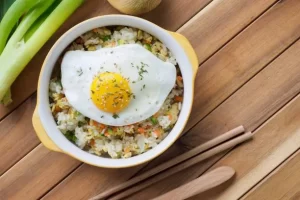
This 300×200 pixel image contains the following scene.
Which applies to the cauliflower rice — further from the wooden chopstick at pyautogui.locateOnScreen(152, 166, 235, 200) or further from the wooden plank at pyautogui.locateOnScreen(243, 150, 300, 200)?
the wooden plank at pyautogui.locateOnScreen(243, 150, 300, 200)

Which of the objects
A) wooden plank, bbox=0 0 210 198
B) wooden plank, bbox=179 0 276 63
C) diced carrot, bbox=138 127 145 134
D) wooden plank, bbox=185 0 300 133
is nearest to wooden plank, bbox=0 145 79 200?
wooden plank, bbox=0 0 210 198

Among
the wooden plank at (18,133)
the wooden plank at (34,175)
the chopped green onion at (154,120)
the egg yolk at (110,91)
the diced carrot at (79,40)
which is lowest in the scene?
the wooden plank at (34,175)

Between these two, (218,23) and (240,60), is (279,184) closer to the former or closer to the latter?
(240,60)

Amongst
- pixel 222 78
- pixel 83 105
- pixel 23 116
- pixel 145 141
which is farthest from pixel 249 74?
pixel 23 116

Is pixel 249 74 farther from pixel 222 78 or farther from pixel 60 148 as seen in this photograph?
pixel 60 148

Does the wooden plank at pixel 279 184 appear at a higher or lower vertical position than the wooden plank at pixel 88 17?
lower

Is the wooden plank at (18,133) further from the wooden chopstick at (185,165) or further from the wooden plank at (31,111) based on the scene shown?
the wooden chopstick at (185,165)

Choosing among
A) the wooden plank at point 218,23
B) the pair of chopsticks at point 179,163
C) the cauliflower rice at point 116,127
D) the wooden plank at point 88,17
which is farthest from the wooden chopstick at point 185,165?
the wooden plank at point 88,17
